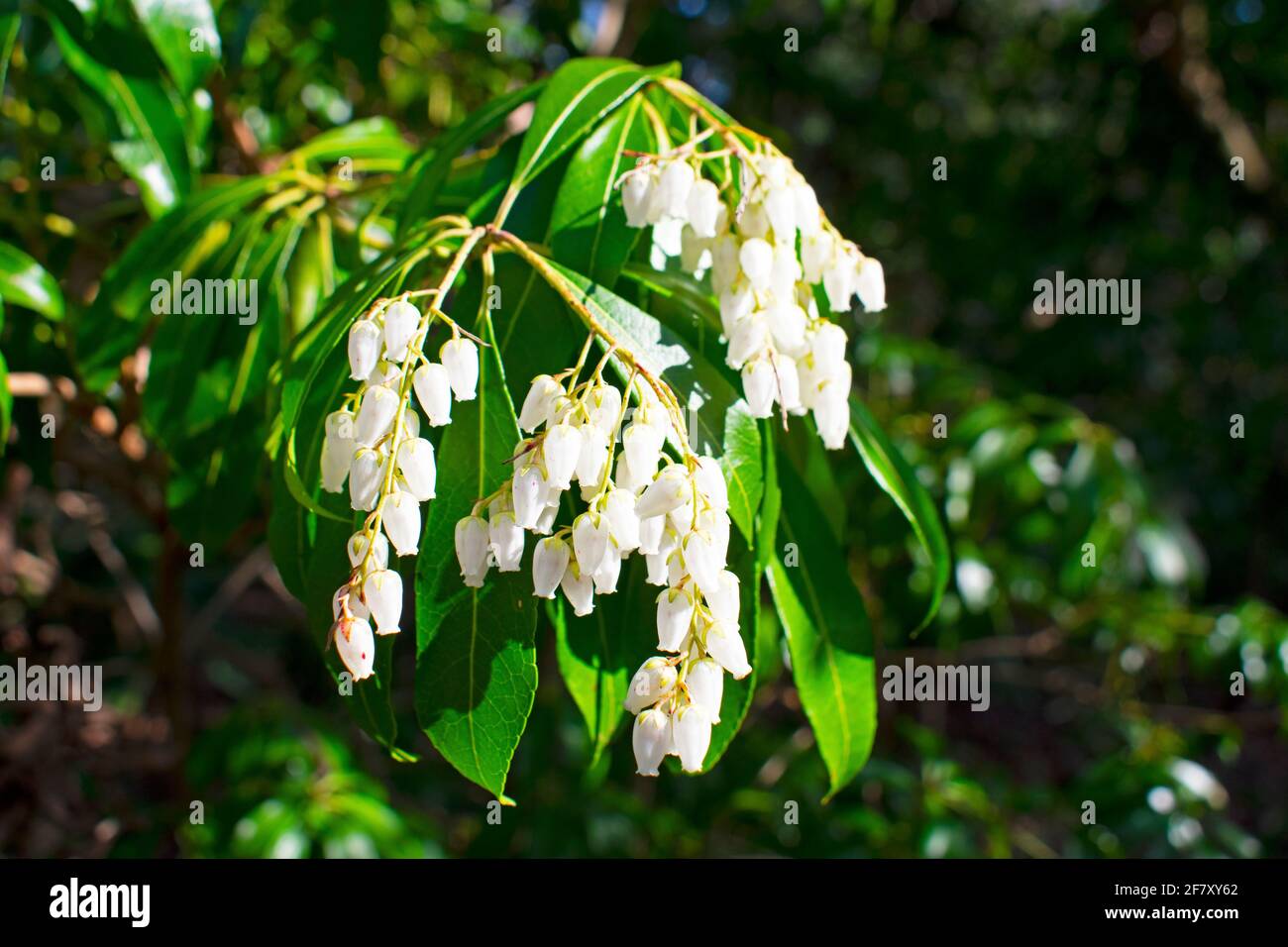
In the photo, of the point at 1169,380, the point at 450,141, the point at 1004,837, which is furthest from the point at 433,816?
the point at 1169,380

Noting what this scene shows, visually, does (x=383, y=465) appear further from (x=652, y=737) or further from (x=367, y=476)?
(x=652, y=737)

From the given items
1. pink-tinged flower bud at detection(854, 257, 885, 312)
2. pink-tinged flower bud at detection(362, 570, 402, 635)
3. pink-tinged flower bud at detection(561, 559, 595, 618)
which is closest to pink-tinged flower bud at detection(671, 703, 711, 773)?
pink-tinged flower bud at detection(561, 559, 595, 618)

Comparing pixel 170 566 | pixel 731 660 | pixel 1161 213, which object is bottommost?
pixel 731 660

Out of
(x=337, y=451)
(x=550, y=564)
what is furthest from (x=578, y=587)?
(x=337, y=451)

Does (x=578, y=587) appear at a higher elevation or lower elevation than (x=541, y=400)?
lower

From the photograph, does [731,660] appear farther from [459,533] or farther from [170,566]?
[170,566]

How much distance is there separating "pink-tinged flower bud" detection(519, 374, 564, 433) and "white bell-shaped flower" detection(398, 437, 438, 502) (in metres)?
0.09

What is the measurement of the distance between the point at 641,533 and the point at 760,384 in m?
0.23

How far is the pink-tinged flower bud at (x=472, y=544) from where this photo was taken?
0.99 m

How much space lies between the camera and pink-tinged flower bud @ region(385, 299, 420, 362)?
962mm

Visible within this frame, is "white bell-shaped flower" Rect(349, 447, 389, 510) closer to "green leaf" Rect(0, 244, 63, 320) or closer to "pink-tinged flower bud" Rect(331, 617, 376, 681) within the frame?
"pink-tinged flower bud" Rect(331, 617, 376, 681)

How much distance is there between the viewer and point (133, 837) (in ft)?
7.43

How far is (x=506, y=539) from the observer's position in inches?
37.9
